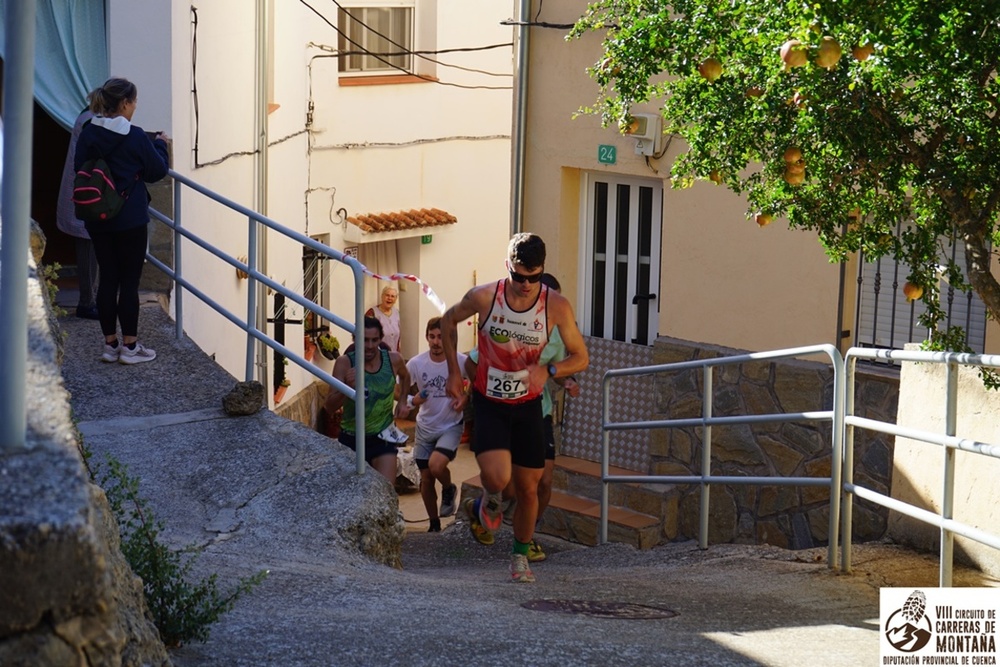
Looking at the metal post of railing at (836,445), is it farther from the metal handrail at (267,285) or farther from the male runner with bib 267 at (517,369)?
the metal handrail at (267,285)

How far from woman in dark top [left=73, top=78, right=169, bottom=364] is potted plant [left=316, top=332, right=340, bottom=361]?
388 inches

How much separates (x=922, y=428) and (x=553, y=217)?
580 cm

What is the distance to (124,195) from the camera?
7.07m

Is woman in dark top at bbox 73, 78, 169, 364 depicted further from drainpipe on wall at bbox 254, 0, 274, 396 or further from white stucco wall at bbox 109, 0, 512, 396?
drainpipe on wall at bbox 254, 0, 274, 396

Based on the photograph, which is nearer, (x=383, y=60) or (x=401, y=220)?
(x=401, y=220)

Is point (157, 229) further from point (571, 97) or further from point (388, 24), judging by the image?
point (388, 24)

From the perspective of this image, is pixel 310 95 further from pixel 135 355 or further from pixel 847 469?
pixel 847 469

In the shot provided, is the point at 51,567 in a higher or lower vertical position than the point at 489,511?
higher

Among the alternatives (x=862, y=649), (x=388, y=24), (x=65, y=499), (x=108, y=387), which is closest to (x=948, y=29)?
(x=862, y=649)

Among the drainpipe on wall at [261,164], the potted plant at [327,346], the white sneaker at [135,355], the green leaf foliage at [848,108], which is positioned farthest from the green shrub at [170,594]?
the potted plant at [327,346]

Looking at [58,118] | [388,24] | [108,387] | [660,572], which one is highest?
[388,24]

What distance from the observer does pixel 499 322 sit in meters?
6.42

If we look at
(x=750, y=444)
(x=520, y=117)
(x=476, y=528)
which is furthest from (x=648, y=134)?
(x=476, y=528)

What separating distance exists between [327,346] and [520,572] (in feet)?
36.6
